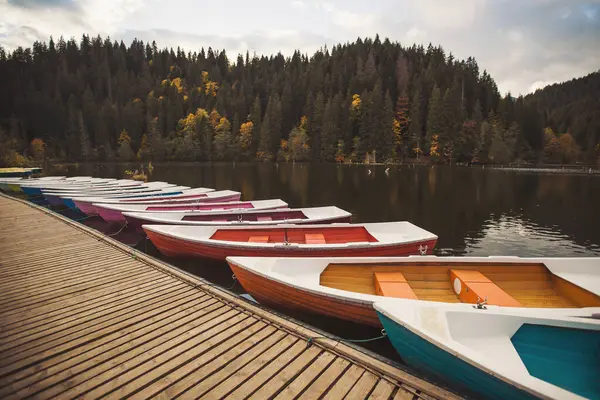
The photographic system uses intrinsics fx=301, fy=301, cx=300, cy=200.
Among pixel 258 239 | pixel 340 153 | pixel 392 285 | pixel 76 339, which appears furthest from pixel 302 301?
pixel 340 153

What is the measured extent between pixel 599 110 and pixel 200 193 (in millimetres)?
137521

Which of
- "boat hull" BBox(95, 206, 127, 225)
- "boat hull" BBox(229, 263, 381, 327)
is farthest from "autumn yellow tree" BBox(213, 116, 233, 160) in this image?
"boat hull" BBox(229, 263, 381, 327)

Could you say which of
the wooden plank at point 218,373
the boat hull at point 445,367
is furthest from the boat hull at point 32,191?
the boat hull at point 445,367

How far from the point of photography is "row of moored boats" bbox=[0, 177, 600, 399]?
3955 mm

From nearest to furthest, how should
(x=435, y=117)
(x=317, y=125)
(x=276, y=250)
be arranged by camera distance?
1. (x=276, y=250)
2. (x=435, y=117)
3. (x=317, y=125)

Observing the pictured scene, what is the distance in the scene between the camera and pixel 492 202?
1047 inches

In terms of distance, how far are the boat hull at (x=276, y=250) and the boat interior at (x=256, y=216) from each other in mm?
2506

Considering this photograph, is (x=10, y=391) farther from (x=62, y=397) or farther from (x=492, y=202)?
(x=492, y=202)

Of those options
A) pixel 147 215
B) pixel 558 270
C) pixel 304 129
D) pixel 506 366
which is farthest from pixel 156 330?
pixel 304 129

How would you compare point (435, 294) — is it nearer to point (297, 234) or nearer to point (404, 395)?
point (404, 395)

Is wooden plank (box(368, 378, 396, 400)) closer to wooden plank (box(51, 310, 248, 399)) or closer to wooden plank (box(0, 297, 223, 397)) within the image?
wooden plank (box(51, 310, 248, 399))

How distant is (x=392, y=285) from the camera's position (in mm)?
6309

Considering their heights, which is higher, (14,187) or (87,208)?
(14,187)

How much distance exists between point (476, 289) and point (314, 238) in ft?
17.1
